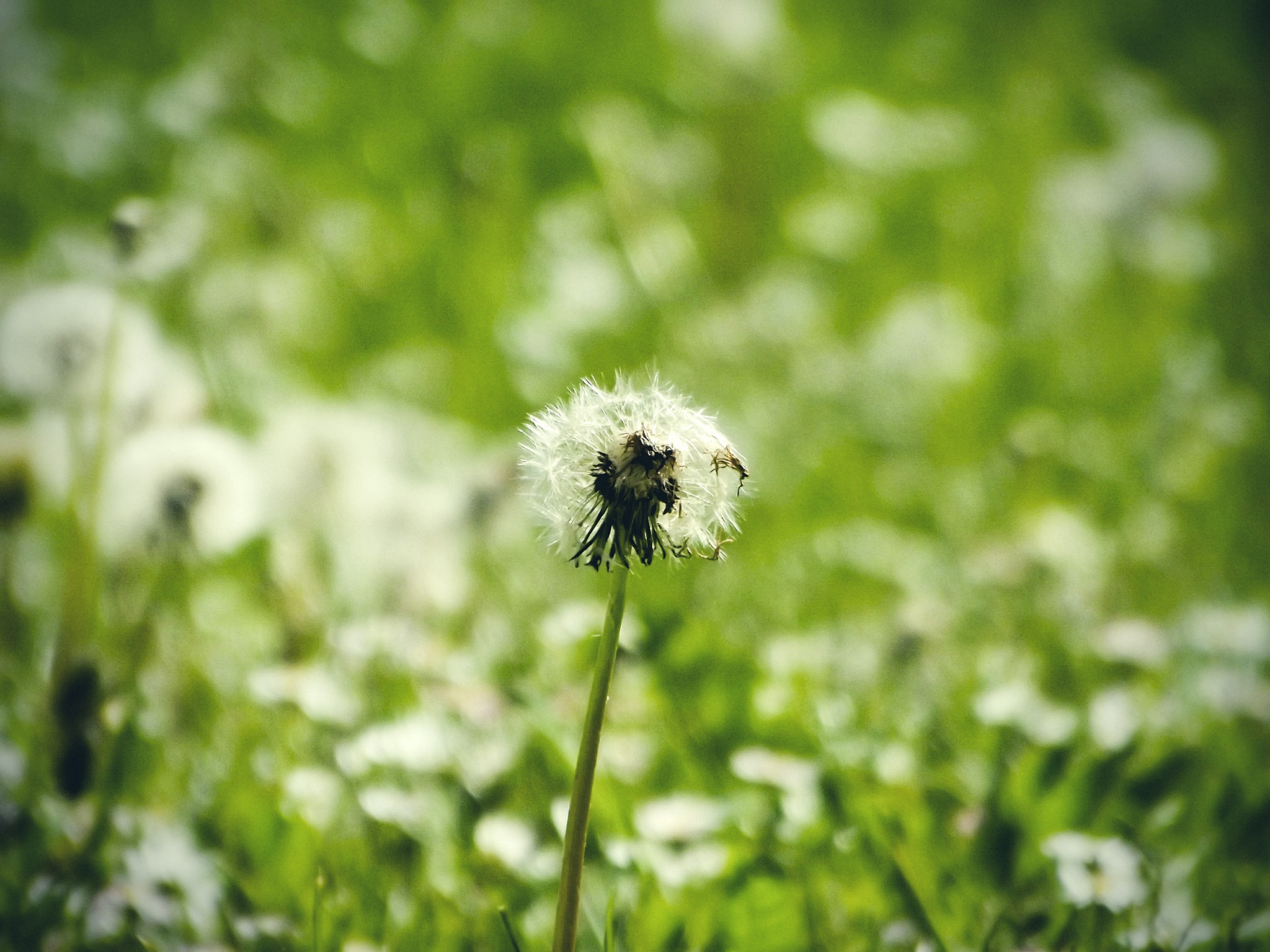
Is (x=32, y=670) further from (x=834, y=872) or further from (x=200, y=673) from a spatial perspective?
(x=834, y=872)

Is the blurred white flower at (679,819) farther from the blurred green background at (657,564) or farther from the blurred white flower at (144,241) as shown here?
the blurred white flower at (144,241)

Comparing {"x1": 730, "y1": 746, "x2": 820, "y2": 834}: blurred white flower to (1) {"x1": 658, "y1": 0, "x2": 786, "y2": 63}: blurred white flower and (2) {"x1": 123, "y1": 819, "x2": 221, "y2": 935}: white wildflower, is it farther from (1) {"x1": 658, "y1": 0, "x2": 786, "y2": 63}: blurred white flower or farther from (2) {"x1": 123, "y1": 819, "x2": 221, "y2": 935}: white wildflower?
(1) {"x1": 658, "y1": 0, "x2": 786, "y2": 63}: blurred white flower

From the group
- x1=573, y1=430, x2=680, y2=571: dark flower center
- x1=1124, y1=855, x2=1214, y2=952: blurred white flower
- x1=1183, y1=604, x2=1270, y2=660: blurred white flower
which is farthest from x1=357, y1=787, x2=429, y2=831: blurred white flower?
x1=1183, y1=604, x2=1270, y2=660: blurred white flower

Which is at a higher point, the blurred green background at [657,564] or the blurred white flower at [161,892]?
the blurred green background at [657,564]

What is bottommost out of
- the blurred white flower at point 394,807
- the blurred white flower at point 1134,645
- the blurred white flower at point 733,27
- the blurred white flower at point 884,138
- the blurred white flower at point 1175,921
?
the blurred white flower at point 1175,921

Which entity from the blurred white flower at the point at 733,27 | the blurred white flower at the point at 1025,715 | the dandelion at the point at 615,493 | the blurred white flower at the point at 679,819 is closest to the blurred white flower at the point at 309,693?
the blurred white flower at the point at 679,819

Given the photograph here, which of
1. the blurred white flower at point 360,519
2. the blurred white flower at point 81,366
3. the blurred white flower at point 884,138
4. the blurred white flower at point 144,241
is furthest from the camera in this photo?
the blurred white flower at point 884,138

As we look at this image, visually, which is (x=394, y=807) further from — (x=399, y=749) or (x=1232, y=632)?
(x=1232, y=632)
